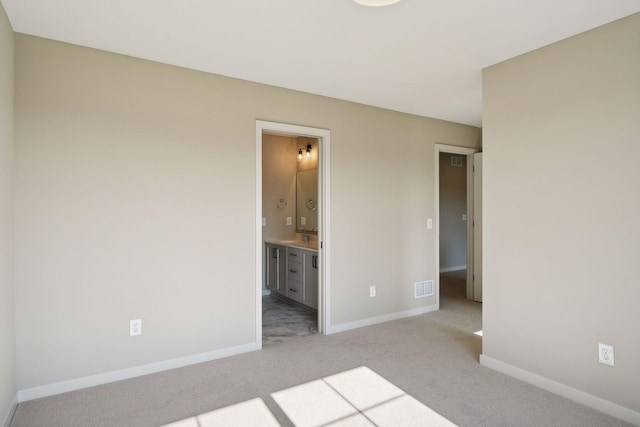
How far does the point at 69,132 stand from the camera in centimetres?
261

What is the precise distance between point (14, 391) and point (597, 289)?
12.6 ft

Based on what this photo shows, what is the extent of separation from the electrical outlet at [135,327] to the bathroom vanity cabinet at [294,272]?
2.02 metres

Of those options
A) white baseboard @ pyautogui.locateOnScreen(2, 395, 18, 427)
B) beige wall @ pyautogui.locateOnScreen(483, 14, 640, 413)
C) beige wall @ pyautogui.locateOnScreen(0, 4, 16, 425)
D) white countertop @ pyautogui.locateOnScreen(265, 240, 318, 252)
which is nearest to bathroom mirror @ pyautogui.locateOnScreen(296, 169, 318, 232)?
white countertop @ pyautogui.locateOnScreen(265, 240, 318, 252)

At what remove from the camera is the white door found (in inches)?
199

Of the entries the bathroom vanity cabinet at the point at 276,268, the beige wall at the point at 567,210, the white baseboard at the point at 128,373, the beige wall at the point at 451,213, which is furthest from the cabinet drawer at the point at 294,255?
the beige wall at the point at 451,213

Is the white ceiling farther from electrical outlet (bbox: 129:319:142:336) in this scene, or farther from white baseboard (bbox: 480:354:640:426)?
white baseboard (bbox: 480:354:640:426)

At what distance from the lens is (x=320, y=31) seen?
8.02ft

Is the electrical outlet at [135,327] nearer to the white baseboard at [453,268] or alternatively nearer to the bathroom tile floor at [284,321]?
the bathroom tile floor at [284,321]

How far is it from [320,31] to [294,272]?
3147 millimetres

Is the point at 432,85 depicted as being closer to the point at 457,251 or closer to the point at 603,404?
the point at 603,404

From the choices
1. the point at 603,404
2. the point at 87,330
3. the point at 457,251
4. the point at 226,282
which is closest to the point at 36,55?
the point at 87,330

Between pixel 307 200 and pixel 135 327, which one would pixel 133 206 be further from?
pixel 307 200

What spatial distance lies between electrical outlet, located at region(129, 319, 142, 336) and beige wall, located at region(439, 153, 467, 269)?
6063 mm

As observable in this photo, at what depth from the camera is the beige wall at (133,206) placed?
8.24 ft
